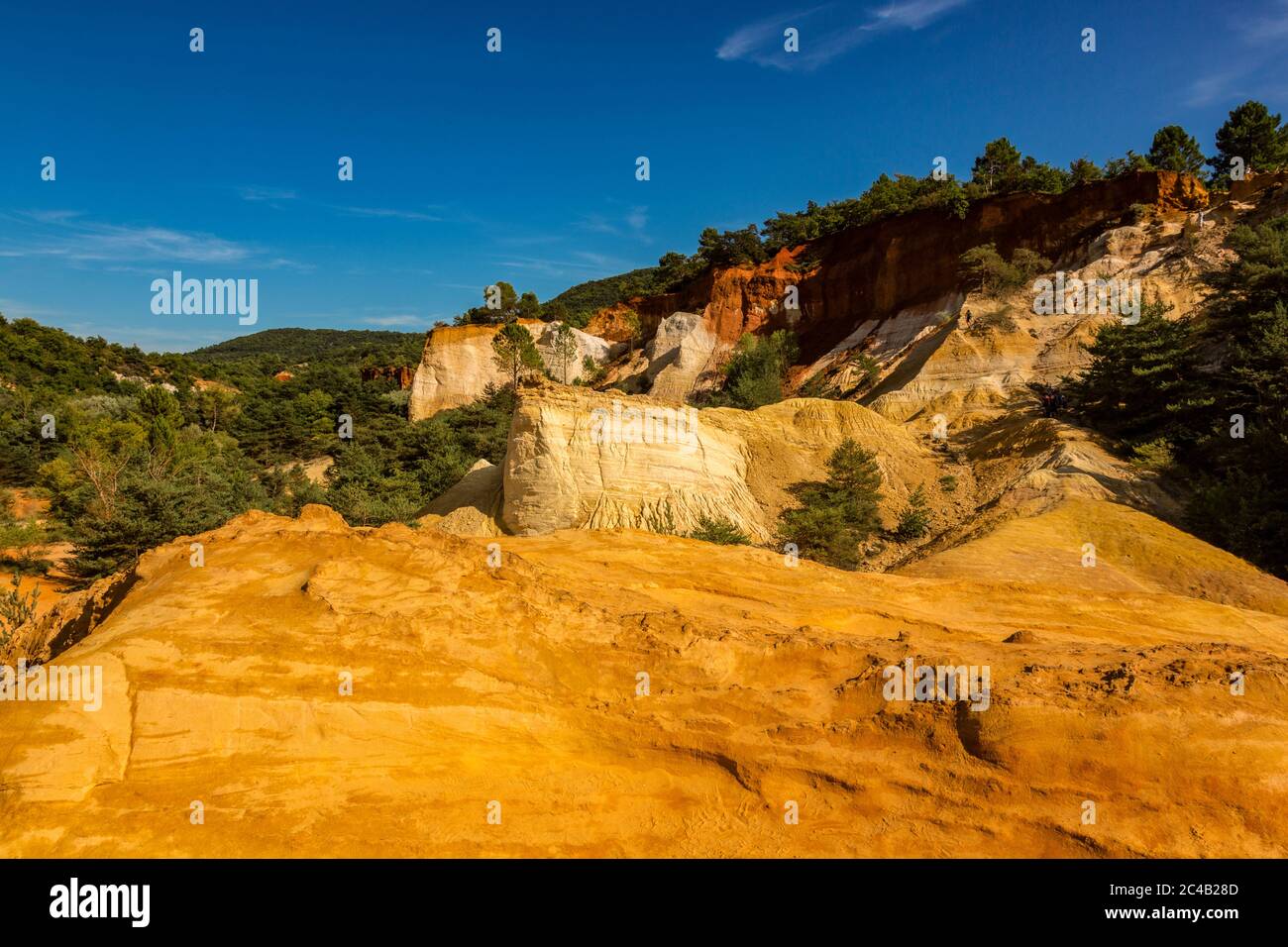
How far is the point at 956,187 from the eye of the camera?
43.0 m

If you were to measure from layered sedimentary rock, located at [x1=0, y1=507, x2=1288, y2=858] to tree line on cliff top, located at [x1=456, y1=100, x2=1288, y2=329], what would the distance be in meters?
42.6

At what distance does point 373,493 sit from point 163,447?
1640 centimetres

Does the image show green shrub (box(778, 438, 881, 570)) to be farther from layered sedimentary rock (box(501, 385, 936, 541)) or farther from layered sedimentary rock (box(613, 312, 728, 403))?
layered sedimentary rock (box(613, 312, 728, 403))

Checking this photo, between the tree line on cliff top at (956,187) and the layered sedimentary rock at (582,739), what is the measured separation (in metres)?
42.6

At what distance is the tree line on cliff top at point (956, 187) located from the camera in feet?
133

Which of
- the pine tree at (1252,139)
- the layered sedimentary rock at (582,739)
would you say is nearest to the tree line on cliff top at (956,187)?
the pine tree at (1252,139)

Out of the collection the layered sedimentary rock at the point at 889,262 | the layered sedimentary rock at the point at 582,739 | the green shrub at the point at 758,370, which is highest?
the layered sedimentary rock at the point at 889,262

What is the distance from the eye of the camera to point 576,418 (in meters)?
18.1

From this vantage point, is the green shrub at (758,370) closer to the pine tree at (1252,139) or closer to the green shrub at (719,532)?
the green shrub at (719,532)

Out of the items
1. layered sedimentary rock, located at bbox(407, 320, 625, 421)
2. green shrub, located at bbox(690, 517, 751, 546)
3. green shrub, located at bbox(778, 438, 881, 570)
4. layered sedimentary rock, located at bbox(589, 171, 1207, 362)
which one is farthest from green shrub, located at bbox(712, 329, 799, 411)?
layered sedimentary rock, located at bbox(407, 320, 625, 421)

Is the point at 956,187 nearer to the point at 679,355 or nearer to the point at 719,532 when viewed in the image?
the point at 679,355

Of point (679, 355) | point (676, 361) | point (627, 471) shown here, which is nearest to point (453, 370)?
point (676, 361)

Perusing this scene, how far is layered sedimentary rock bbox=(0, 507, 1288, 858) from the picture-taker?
3.53m
